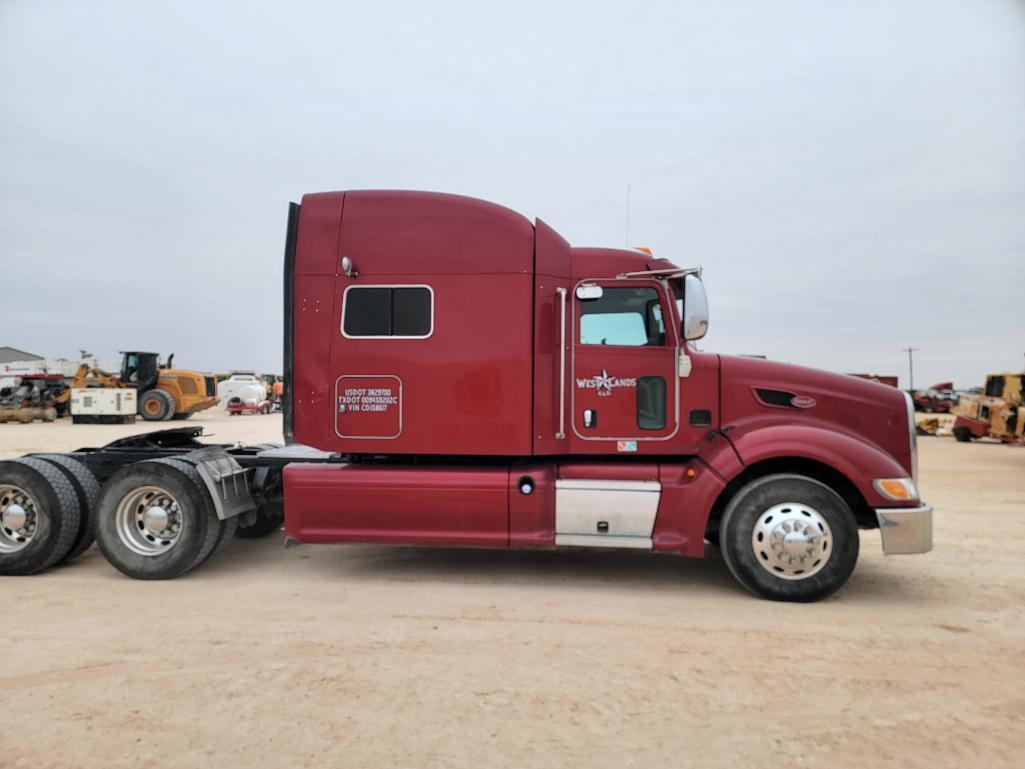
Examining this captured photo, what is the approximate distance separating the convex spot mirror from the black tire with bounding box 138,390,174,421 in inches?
1113

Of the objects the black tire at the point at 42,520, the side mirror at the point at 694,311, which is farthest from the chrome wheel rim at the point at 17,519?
the side mirror at the point at 694,311

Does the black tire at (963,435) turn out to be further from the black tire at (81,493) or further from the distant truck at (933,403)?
the black tire at (81,493)

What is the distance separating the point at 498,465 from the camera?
17.7ft

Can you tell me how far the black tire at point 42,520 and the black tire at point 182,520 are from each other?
35 centimetres

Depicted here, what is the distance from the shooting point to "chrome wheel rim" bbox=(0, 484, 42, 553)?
17.8ft

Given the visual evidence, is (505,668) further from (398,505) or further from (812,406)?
(812,406)

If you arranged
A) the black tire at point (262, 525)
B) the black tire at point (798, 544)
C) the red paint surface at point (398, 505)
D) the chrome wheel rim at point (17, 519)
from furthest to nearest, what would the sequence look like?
the black tire at point (262, 525) < the chrome wheel rim at point (17, 519) < the red paint surface at point (398, 505) < the black tire at point (798, 544)

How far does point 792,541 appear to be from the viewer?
4734mm

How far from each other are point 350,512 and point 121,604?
1790 mm

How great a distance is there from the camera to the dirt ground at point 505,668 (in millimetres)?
2824

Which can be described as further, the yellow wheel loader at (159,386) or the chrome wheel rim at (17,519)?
the yellow wheel loader at (159,386)

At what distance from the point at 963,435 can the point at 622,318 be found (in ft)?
72.8

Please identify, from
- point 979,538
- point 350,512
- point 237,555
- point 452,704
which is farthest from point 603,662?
point 979,538

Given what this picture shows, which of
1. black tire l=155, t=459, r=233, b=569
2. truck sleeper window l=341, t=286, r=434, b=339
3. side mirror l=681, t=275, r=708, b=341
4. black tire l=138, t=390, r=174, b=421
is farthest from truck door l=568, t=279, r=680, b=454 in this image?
black tire l=138, t=390, r=174, b=421
